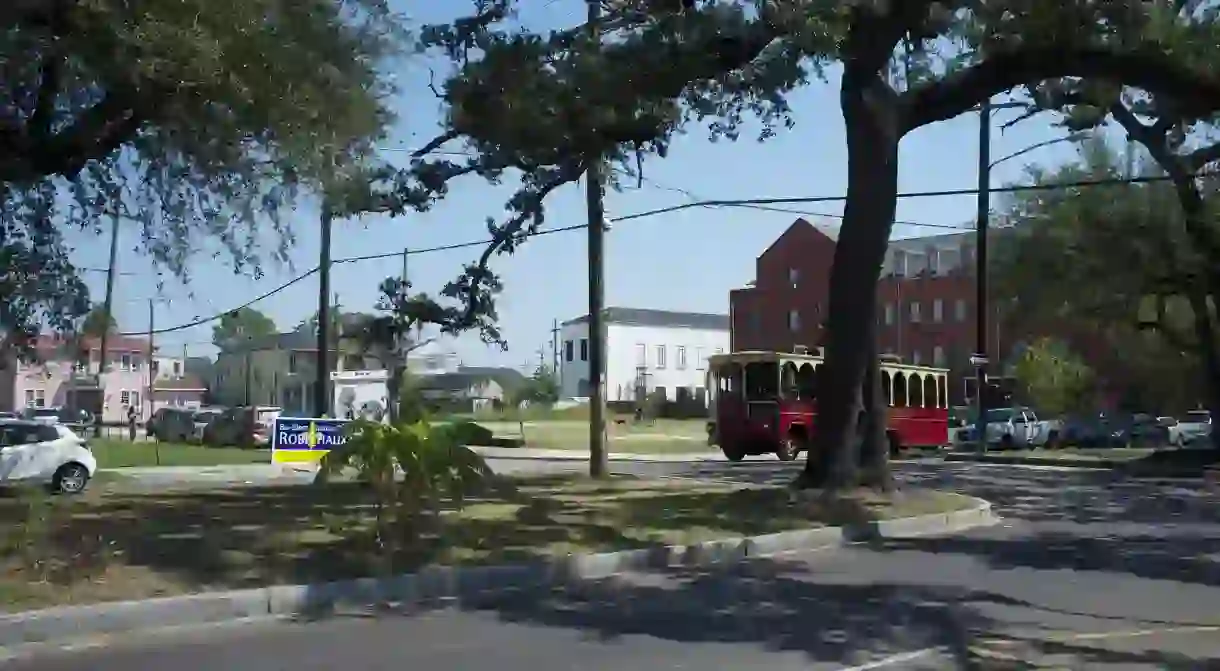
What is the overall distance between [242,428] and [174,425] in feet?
26.7

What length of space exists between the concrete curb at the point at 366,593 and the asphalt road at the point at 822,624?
37 centimetres

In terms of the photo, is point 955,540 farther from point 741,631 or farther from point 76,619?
point 76,619

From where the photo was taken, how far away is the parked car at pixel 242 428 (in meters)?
46.8

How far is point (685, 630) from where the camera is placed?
10094 millimetres

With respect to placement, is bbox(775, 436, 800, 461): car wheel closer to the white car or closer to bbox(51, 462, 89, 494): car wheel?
the white car

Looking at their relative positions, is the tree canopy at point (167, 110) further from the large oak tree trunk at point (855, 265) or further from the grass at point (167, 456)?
the grass at point (167, 456)

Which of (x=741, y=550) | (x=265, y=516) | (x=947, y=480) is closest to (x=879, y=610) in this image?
(x=741, y=550)

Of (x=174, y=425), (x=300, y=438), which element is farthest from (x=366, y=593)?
(x=174, y=425)

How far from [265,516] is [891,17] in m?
10.4

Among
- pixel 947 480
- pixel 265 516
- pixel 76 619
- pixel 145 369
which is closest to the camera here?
pixel 76 619

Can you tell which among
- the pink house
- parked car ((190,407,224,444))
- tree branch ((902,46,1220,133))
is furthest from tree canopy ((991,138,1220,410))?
the pink house

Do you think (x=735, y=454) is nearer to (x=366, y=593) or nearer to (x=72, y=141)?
(x=72, y=141)

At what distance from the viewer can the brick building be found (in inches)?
3179

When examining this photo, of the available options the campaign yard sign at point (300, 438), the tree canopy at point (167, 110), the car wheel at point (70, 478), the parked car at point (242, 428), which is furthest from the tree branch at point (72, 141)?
the parked car at point (242, 428)
